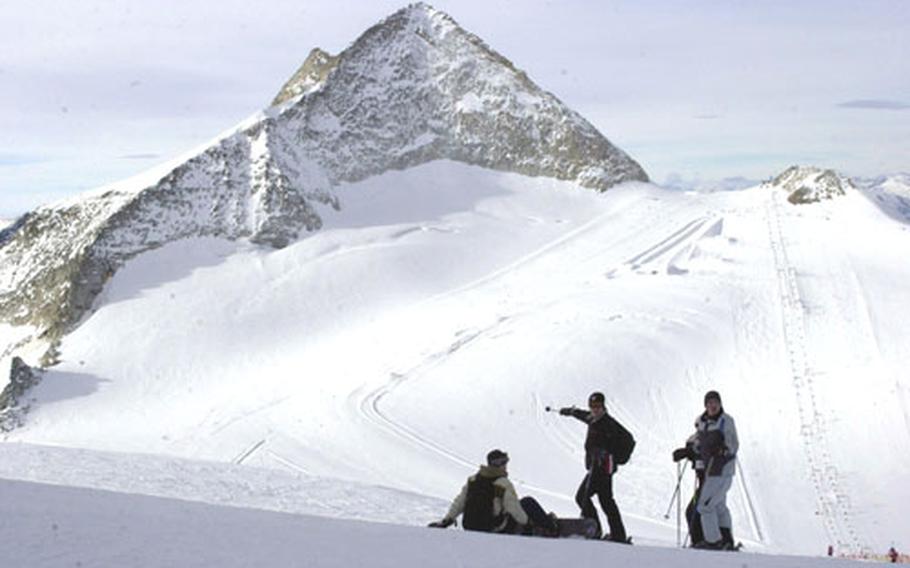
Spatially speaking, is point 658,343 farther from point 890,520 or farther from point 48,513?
point 48,513

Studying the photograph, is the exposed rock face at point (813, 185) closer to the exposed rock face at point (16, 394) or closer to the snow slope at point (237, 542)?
the exposed rock face at point (16, 394)

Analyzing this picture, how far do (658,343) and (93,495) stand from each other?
30.7 meters

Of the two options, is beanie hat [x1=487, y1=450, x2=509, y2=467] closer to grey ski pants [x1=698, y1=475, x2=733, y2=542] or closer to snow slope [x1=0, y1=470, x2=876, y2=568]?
snow slope [x1=0, y1=470, x2=876, y2=568]

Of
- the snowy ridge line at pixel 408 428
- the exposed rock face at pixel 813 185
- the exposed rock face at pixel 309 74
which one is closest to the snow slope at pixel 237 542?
the snowy ridge line at pixel 408 428

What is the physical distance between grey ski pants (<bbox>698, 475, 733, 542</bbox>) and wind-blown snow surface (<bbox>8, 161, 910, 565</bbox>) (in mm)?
5587

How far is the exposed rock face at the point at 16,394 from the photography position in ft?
129

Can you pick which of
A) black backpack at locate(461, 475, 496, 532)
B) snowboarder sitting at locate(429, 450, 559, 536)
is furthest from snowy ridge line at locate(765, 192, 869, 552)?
black backpack at locate(461, 475, 496, 532)

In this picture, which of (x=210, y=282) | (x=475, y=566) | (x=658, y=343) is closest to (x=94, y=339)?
(x=210, y=282)

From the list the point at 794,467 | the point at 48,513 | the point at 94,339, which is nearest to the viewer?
the point at 48,513

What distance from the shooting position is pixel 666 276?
48.2m

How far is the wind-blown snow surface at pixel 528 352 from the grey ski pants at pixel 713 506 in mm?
5587

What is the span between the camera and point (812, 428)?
31016 mm

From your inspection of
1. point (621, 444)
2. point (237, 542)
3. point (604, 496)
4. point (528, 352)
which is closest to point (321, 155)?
point (528, 352)

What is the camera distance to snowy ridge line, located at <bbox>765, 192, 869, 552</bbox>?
24953 millimetres
